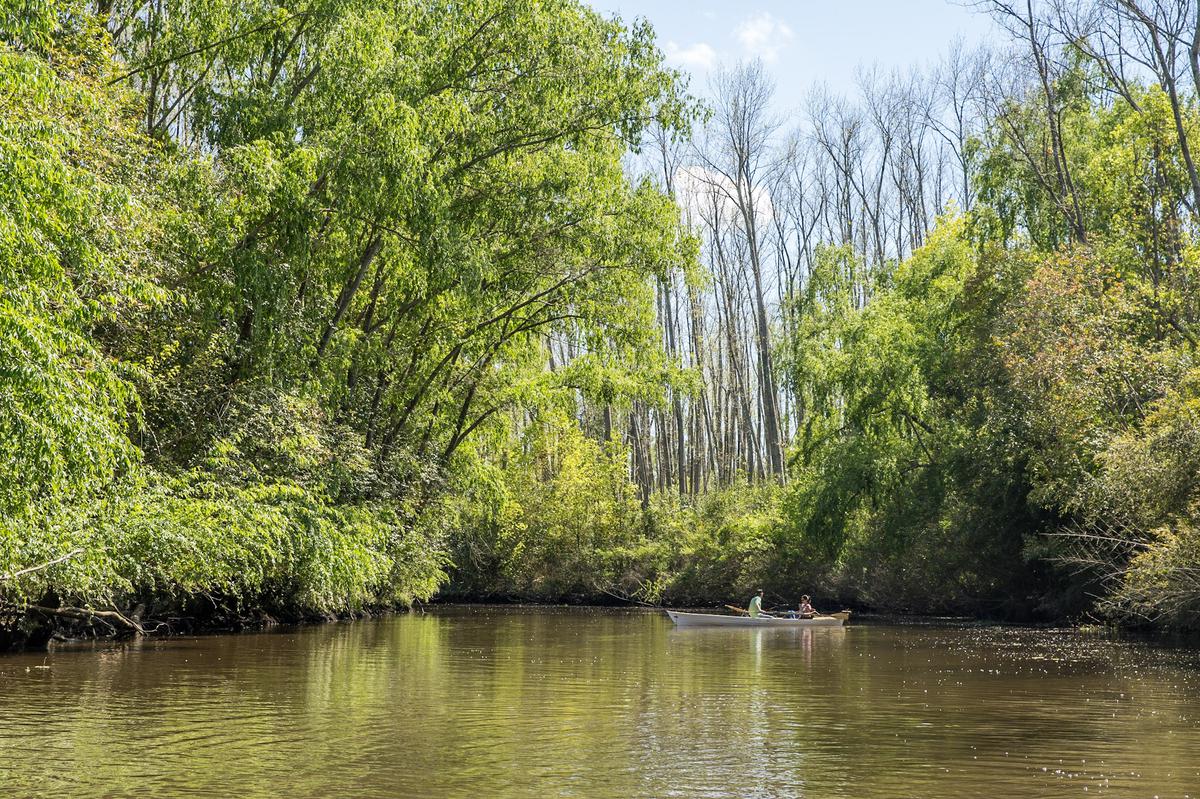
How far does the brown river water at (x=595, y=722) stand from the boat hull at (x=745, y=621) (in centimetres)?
731

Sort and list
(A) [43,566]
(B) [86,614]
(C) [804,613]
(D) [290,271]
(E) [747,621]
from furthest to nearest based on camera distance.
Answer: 1. (C) [804,613]
2. (E) [747,621]
3. (D) [290,271]
4. (B) [86,614]
5. (A) [43,566]

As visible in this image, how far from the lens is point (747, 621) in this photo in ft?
92.2

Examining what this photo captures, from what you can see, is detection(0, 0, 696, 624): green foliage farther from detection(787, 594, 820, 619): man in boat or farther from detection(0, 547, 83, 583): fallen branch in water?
detection(787, 594, 820, 619): man in boat

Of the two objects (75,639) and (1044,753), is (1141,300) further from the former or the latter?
(75,639)

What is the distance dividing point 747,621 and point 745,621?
0.09 m

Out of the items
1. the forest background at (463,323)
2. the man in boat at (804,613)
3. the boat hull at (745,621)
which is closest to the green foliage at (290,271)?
the forest background at (463,323)

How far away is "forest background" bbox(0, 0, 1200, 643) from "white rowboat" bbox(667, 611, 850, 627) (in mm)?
4395

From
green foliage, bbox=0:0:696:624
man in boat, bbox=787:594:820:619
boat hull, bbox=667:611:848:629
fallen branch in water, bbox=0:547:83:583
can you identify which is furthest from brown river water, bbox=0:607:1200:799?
Answer: man in boat, bbox=787:594:820:619

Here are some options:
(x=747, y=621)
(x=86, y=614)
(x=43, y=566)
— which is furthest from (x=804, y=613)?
(x=43, y=566)

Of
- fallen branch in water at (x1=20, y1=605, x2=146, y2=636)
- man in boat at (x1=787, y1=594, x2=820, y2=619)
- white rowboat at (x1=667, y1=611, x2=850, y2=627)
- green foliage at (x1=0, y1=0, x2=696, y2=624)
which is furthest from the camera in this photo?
man in boat at (x1=787, y1=594, x2=820, y2=619)

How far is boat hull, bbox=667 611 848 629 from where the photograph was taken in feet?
91.1

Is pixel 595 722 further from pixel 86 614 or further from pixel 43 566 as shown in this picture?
pixel 86 614

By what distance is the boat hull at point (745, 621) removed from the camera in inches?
1094

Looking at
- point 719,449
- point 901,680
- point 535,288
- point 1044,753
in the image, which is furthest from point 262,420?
point 719,449
